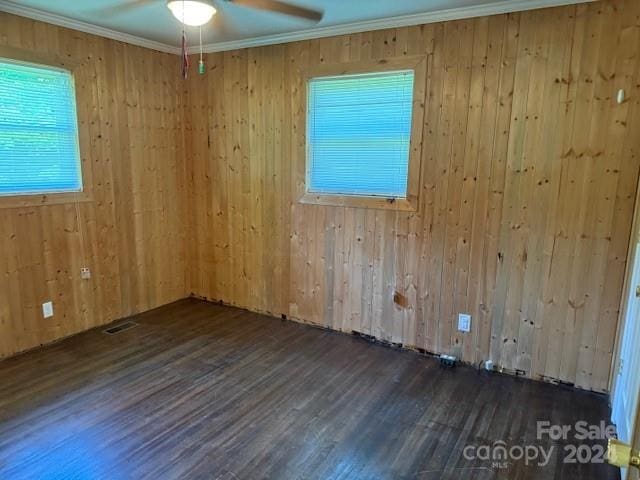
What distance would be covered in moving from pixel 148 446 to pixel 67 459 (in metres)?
0.39

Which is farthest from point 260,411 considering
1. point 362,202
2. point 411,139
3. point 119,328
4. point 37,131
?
point 37,131

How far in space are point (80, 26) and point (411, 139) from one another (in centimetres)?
284

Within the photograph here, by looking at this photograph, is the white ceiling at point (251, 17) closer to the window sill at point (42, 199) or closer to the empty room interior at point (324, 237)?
the empty room interior at point (324, 237)

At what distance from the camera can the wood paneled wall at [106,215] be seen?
127 inches

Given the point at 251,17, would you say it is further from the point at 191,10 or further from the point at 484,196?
the point at 484,196

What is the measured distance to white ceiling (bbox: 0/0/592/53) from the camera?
9.30ft

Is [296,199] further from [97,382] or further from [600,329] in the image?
[600,329]

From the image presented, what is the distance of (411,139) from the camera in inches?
129

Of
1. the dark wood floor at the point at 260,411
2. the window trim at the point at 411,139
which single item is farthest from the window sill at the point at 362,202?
the dark wood floor at the point at 260,411

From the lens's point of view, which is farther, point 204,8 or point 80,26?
point 80,26

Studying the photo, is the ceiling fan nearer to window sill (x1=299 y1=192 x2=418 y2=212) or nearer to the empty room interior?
the empty room interior

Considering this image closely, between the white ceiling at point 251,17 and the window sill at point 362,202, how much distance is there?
1.34 m

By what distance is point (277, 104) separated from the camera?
3.84 meters

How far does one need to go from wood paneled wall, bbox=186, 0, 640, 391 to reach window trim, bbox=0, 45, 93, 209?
4.26ft
